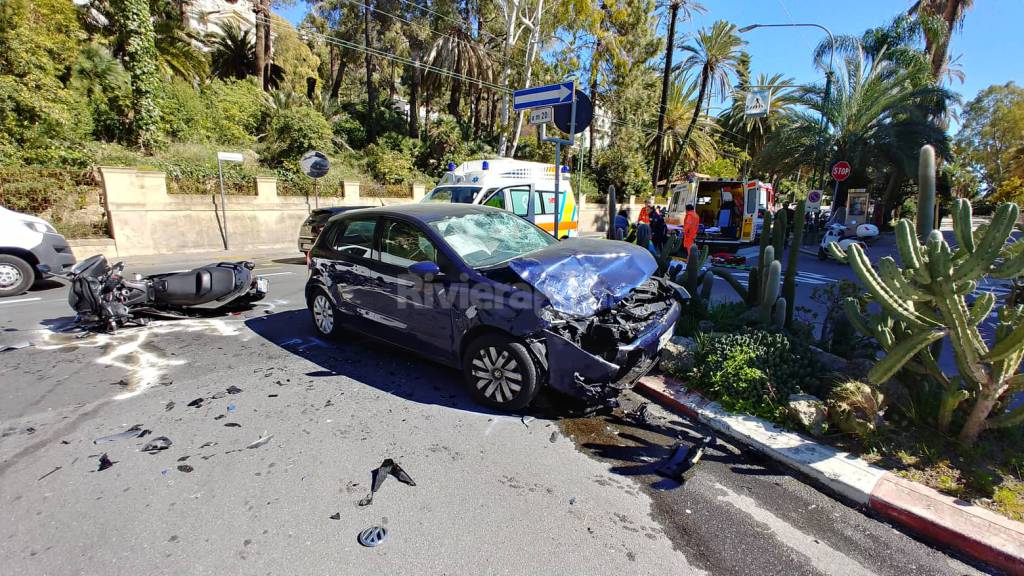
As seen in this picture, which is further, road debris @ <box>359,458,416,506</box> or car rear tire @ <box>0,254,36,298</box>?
car rear tire @ <box>0,254,36,298</box>

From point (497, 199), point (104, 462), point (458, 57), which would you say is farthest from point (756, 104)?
point (104, 462)

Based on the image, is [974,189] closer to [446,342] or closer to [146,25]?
[446,342]

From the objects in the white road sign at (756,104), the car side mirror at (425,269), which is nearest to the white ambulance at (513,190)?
the car side mirror at (425,269)

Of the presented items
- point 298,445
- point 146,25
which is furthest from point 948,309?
point 146,25

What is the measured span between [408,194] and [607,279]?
15.5 metres

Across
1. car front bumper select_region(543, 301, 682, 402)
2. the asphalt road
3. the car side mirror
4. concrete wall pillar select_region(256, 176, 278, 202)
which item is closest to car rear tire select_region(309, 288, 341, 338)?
the asphalt road

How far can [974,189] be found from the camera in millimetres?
37188

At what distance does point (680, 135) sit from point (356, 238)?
29249 millimetres

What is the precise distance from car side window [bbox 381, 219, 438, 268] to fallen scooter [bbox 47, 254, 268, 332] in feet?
10.6

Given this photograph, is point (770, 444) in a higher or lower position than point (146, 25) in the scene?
lower

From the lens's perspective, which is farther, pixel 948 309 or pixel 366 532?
pixel 948 309

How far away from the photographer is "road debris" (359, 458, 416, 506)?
282cm

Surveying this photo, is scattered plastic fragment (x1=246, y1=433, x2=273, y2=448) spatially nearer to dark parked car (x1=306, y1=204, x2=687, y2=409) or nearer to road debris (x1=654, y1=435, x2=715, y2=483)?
dark parked car (x1=306, y1=204, x2=687, y2=409)

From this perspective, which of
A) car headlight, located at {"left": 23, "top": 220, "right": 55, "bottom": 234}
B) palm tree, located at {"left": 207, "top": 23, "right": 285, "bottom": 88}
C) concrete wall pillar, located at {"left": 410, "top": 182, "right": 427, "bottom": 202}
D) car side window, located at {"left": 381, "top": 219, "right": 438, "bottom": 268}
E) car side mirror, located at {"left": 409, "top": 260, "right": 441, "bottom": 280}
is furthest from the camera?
palm tree, located at {"left": 207, "top": 23, "right": 285, "bottom": 88}
